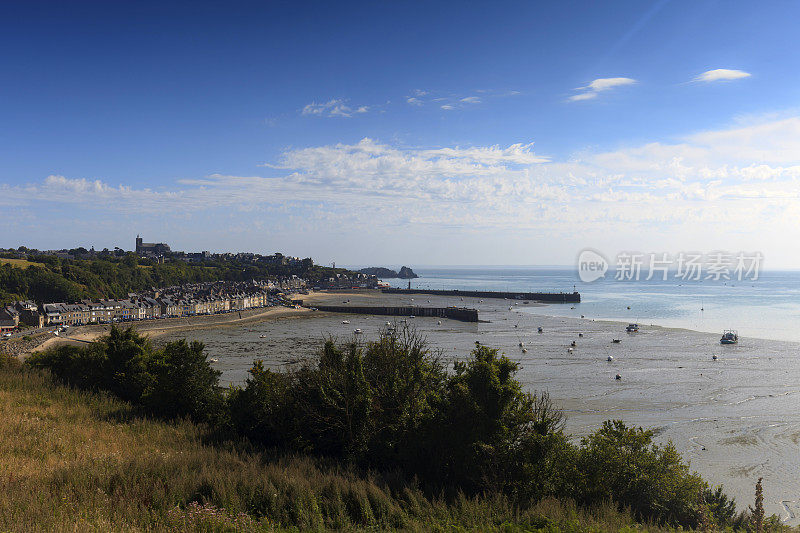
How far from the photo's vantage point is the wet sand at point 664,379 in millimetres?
20094

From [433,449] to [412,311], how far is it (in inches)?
3076

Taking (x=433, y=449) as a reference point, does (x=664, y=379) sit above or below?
below

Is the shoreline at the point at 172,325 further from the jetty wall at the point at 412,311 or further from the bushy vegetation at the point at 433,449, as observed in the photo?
the bushy vegetation at the point at 433,449

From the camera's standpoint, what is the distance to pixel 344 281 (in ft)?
604

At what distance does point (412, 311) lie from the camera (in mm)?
89250

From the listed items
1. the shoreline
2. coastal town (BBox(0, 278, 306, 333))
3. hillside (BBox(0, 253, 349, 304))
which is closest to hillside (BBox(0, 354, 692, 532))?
the shoreline

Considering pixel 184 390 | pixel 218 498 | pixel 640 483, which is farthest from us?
pixel 184 390

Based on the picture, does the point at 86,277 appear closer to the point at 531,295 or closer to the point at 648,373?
the point at 531,295

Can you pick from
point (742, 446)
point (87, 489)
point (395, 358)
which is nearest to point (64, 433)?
point (87, 489)

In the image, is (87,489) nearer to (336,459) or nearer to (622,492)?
(336,459)

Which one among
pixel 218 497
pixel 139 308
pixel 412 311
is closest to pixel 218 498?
pixel 218 497

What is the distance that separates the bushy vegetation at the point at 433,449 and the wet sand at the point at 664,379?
3.20m

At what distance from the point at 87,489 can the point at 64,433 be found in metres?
6.31

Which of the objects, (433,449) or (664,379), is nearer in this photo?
(433,449)
